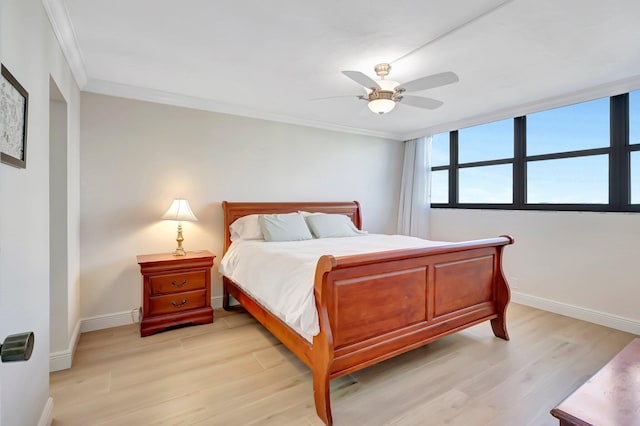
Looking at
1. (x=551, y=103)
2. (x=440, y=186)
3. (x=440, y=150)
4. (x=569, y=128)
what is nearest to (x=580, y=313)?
(x=569, y=128)

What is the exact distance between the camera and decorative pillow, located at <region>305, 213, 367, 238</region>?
368 cm

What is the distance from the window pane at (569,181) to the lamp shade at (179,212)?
12.7ft

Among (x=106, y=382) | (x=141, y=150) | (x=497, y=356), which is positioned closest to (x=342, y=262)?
(x=497, y=356)

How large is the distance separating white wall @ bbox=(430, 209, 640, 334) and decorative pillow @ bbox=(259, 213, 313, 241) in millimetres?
2433

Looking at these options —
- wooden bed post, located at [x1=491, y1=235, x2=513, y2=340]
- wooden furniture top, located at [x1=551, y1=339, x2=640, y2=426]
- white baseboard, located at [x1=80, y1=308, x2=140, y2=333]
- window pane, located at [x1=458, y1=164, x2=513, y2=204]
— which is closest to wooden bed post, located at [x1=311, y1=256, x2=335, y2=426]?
wooden furniture top, located at [x1=551, y1=339, x2=640, y2=426]

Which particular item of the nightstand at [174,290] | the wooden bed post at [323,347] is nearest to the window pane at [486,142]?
the wooden bed post at [323,347]

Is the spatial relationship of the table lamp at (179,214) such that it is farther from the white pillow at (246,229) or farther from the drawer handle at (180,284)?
the white pillow at (246,229)

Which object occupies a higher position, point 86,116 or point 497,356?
point 86,116

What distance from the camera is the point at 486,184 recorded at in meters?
4.22

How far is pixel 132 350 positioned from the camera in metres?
2.54

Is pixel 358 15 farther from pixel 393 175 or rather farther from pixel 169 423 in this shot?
pixel 393 175

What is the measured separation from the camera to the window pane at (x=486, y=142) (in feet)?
13.1

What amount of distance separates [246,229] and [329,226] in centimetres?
99

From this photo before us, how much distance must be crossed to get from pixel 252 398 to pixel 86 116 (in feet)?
9.46
